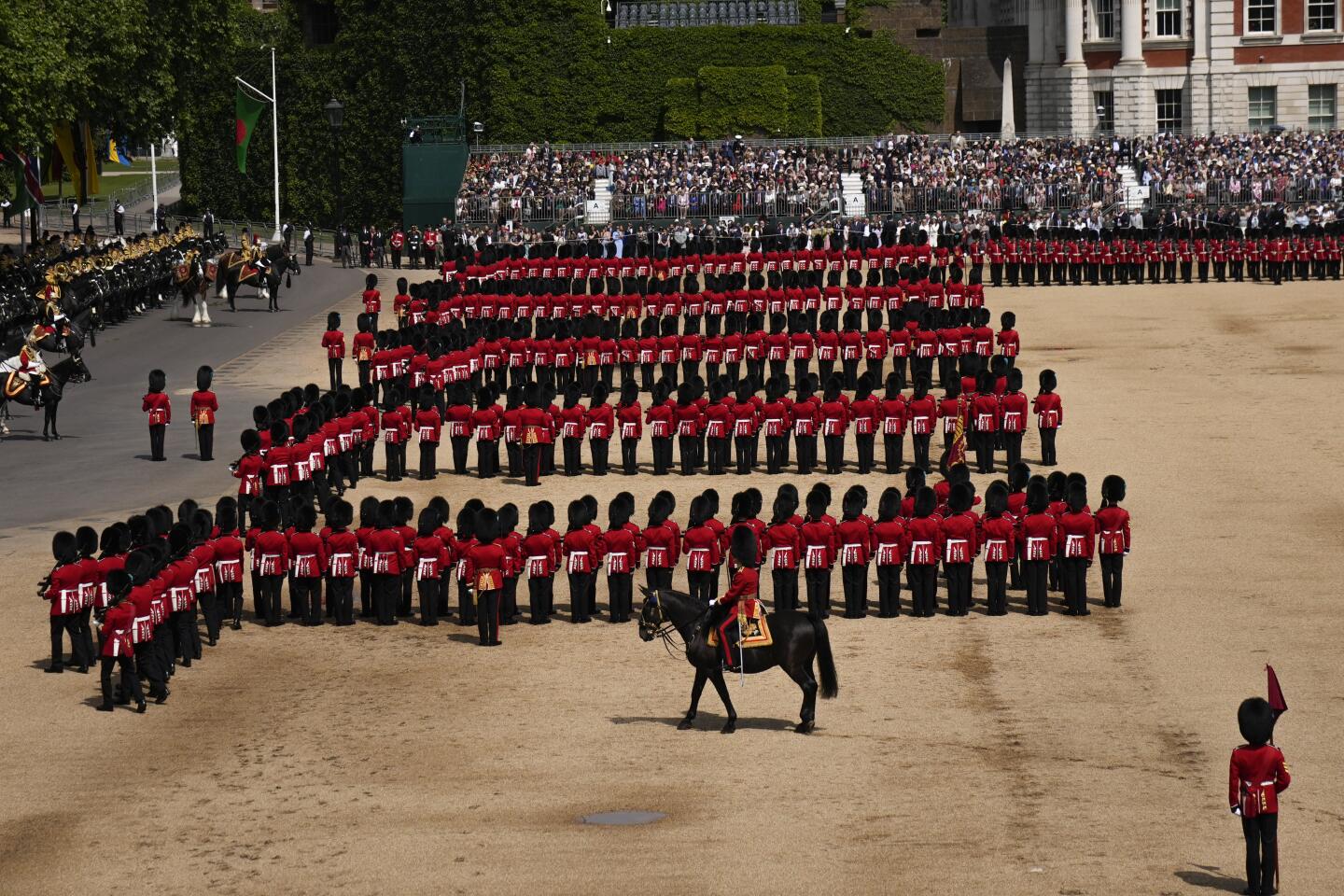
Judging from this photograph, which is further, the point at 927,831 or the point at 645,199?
the point at 645,199

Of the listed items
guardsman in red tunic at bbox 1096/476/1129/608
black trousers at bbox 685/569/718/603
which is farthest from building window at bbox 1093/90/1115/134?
black trousers at bbox 685/569/718/603

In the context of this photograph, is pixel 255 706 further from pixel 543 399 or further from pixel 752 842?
pixel 543 399

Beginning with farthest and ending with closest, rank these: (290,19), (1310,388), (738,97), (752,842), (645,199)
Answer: (290,19) < (738,97) < (645,199) < (1310,388) < (752,842)

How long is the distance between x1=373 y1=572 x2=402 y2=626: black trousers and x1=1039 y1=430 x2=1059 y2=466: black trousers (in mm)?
9783

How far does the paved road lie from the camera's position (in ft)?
88.1

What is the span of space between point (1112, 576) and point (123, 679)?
9.18 metres

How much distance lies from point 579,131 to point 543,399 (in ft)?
112

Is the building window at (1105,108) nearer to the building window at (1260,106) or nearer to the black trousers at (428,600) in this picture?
the building window at (1260,106)

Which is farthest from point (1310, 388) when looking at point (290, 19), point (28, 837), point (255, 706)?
point (290, 19)

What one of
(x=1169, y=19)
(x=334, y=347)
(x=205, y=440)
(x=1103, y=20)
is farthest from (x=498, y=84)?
(x=205, y=440)

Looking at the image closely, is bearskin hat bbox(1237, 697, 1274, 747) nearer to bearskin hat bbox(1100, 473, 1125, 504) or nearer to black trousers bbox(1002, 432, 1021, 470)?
bearskin hat bbox(1100, 473, 1125, 504)

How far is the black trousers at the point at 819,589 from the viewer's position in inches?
819

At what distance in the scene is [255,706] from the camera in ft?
59.7

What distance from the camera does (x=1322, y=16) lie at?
205ft
